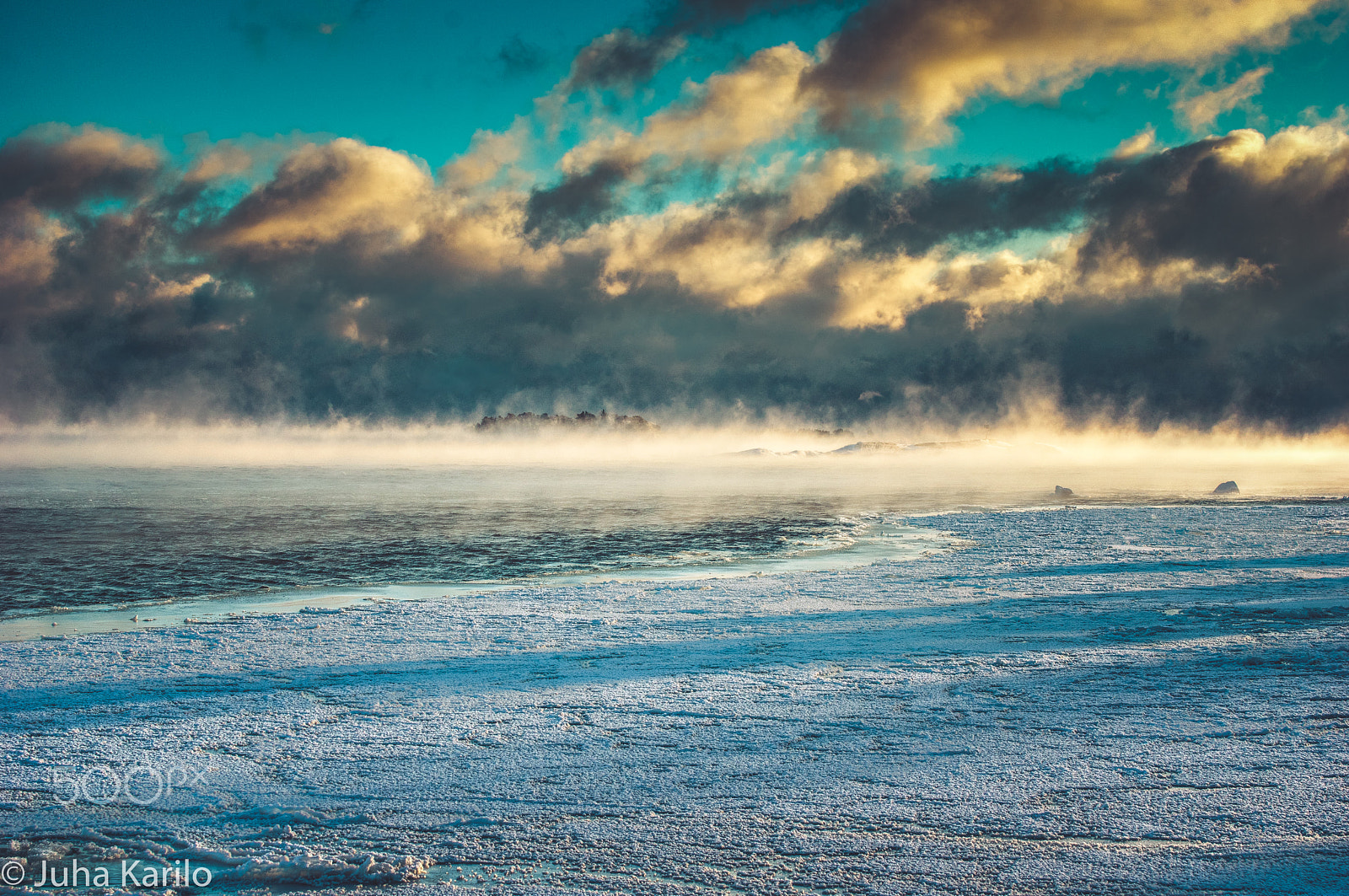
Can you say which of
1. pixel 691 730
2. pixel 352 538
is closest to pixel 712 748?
pixel 691 730

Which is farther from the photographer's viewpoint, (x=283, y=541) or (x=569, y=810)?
(x=283, y=541)

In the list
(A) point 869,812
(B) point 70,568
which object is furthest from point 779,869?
(B) point 70,568

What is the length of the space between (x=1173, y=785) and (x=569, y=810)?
3190 millimetres

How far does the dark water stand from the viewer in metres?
13.8

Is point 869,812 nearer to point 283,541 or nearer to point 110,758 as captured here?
point 110,758

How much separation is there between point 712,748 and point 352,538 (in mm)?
17230

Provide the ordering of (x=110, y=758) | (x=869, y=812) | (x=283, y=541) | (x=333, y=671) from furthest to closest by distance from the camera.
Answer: (x=283, y=541), (x=333, y=671), (x=110, y=758), (x=869, y=812)

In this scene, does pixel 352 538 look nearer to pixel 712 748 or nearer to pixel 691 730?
pixel 691 730

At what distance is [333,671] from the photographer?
7133 mm

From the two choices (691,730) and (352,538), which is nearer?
(691,730)

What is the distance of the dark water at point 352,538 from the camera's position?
543 inches

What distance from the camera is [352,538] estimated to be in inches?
800

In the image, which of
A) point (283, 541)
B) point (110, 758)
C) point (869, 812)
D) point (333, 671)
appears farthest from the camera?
point (283, 541)

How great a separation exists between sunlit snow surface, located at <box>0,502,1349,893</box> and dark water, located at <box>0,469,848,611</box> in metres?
4.83
